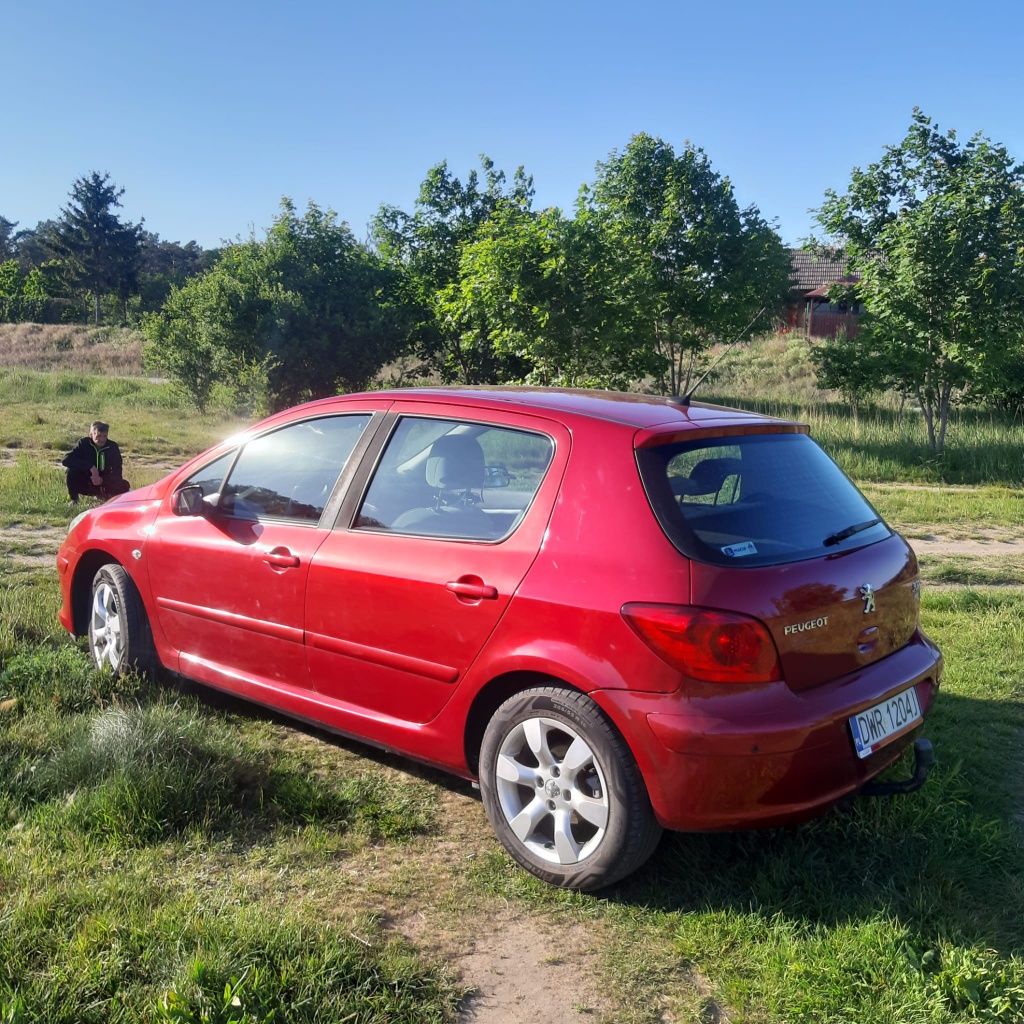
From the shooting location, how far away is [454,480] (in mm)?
3863

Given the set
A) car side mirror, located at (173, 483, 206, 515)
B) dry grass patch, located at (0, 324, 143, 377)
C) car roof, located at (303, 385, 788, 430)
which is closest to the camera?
car roof, located at (303, 385, 788, 430)

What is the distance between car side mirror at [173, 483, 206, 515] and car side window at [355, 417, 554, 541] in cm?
99

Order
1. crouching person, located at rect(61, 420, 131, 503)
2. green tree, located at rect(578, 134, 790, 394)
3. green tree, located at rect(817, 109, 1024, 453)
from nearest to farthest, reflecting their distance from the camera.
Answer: crouching person, located at rect(61, 420, 131, 503) < green tree, located at rect(817, 109, 1024, 453) < green tree, located at rect(578, 134, 790, 394)

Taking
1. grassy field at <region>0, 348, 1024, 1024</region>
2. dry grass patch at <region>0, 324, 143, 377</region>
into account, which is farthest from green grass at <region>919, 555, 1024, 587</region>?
dry grass patch at <region>0, 324, 143, 377</region>

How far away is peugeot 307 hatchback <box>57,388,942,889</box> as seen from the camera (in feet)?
9.80

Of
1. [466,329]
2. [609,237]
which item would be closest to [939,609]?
[609,237]

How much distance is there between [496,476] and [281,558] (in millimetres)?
1022

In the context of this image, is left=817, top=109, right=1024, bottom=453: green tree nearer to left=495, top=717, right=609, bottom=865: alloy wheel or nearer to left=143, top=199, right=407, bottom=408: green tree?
left=143, top=199, right=407, bottom=408: green tree

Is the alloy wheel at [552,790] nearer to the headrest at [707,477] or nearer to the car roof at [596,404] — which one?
A: the headrest at [707,477]

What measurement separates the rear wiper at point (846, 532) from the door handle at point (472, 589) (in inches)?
46.6

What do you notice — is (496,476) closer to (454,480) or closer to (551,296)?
(454,480)

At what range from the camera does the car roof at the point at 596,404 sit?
11.6 ft

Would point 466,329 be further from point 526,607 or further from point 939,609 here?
point 526,607

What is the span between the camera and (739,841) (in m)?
3.53
